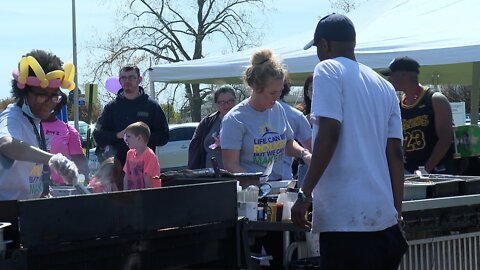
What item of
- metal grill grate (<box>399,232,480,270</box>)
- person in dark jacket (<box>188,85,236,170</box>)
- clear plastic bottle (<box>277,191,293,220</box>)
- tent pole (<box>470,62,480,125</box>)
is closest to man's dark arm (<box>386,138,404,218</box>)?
clear plastic bottle (<box>277,191,293,220</box>)

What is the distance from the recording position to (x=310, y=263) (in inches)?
137

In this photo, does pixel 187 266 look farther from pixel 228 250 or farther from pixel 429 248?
pixel 429 248

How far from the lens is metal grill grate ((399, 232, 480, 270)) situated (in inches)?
155

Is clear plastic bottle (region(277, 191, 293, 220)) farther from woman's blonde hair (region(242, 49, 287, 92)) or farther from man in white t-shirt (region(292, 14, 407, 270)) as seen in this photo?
woman's blonde hair (region(242, 49, 287, 92))

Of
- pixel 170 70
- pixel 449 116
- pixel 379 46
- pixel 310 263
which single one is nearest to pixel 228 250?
pixel 310 263

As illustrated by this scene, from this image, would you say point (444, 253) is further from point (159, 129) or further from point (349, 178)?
point (159, 129)

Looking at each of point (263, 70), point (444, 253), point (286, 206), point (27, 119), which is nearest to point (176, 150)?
point (263, 70)

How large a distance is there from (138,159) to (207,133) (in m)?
0.56

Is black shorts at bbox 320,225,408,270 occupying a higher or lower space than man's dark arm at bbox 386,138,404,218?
lower

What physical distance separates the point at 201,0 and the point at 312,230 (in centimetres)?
2999

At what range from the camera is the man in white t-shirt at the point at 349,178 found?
3115 mm

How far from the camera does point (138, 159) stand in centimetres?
586

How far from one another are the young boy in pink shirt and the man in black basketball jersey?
1.87 meters

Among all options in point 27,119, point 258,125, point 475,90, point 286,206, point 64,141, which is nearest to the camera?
point 286,206
